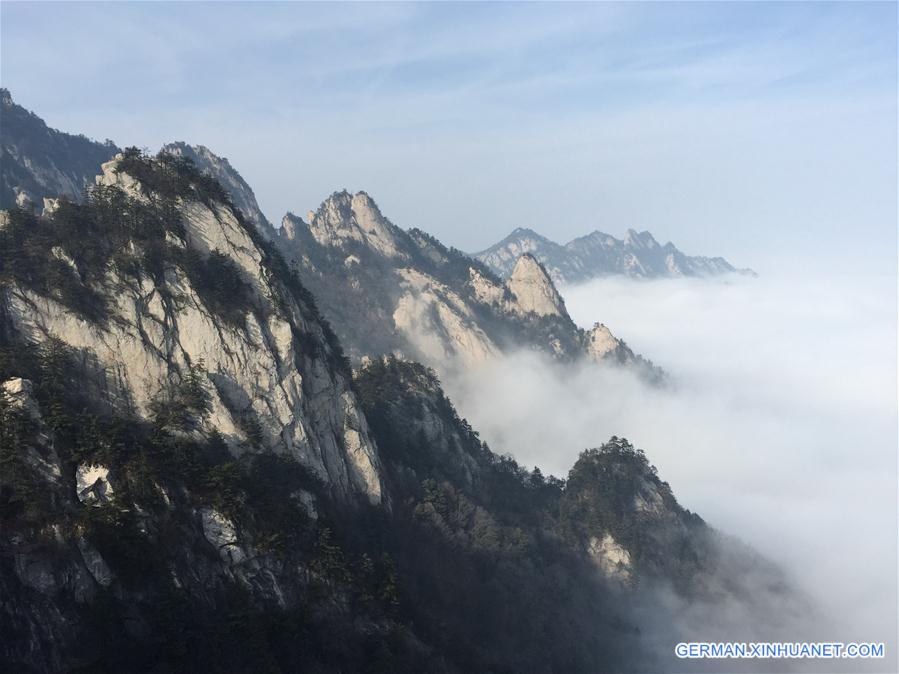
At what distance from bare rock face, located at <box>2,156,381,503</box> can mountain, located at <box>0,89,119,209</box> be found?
92.0 metres

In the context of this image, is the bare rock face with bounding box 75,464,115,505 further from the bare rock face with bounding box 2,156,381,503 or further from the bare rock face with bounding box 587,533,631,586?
the bare rock face with bounding box 587,533,631,586

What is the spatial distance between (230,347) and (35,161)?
130191 mm

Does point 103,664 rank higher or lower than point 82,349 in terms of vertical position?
lower

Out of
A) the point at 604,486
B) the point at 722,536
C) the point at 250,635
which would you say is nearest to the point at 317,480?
the point at 250,635

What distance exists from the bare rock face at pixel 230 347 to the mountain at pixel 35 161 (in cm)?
9204

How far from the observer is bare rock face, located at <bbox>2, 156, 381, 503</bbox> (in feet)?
197

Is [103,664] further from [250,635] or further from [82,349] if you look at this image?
[82,349]

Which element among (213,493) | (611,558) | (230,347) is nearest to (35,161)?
(230,347)

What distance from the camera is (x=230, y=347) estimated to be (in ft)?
214

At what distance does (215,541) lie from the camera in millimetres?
52531

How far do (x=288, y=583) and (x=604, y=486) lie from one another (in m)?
73.2

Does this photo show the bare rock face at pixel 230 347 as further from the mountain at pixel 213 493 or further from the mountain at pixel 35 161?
the mountain at pixel 35 161

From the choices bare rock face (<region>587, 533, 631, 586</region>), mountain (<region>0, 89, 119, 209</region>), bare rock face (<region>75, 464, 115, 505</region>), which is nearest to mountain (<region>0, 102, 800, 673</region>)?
bare rock face (<region>75, 464, 115, 505</region>)

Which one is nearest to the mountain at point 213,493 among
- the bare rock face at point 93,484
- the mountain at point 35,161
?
the bare rock face at point 93,484
